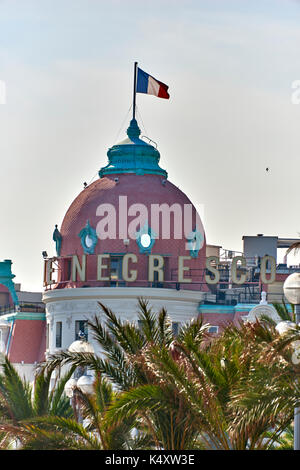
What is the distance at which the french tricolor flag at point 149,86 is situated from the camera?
263 feet

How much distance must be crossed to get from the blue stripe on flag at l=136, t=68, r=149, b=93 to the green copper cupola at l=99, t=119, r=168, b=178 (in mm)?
3199

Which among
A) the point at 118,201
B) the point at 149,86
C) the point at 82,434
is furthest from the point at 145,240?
the point at 82,434

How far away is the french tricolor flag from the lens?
80.2 m

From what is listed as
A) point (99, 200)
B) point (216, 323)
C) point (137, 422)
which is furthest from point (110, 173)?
point (137, 422)

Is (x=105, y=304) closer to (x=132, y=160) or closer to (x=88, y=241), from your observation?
(x=88, y=241)

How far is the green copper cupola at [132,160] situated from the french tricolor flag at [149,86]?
314 cm

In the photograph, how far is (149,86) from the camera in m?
80.9

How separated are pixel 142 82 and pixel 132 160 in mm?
4783

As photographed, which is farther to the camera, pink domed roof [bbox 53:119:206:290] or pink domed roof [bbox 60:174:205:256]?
pink domed roof [bbox 60:174:205:256]

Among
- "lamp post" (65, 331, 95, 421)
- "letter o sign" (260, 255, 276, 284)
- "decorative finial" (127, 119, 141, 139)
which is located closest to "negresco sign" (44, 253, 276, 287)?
"letter o sign" (260, 255, 276, 284)

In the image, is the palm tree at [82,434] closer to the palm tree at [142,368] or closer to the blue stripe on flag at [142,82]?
the palm tree at [142,368]

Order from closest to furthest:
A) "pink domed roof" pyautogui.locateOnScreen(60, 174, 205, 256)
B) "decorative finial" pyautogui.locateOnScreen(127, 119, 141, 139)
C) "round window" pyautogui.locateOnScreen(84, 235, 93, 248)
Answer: "pink domed roof" pyautogui.locateOnScreen(60, 174, 205, 256), "round window" pyautogui.locateOnScreen(84, 235, 93, 248), "decorative finial" pyautogui.locateOnScreen(127, 119, 141, 139)

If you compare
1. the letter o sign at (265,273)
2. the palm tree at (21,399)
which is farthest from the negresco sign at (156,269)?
the palm tree at (21,399)

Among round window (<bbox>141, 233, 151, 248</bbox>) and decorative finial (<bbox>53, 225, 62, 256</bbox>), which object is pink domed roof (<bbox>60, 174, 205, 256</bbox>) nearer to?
decorative finial (<bbox>53, 225, 62, 256</bbox>)
